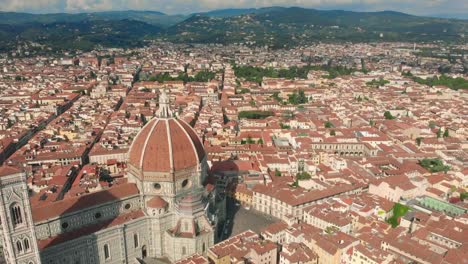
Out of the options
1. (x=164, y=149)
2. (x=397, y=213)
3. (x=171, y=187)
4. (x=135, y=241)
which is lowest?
(x=397, y=213)

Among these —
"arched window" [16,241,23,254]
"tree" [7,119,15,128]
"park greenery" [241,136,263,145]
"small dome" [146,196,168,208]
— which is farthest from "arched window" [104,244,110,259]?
"tree" [7,119,15,128]

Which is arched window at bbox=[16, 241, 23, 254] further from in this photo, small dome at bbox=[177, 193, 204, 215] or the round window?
the round window

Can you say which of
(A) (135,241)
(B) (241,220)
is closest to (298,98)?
(B) (241,220)

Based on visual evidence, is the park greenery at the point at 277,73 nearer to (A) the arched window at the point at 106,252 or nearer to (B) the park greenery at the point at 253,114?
(B) the park greenery at the point at 253,114

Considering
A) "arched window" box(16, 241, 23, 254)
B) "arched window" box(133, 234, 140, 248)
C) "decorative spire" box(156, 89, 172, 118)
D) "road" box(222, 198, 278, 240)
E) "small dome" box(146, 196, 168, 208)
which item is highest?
"decorative spire" box(156, 89, 172, 118)

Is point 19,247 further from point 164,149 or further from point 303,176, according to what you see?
point 303,176

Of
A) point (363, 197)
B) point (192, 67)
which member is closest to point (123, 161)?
point (363, 197)

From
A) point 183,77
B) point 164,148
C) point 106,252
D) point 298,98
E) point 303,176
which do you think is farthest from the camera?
point 183,77
